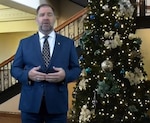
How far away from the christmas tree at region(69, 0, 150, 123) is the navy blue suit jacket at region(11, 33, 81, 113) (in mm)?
1908

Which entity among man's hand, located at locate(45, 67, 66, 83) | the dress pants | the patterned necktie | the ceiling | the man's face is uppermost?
the ceiling

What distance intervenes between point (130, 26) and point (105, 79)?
823 millimetres

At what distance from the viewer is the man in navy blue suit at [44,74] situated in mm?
1759

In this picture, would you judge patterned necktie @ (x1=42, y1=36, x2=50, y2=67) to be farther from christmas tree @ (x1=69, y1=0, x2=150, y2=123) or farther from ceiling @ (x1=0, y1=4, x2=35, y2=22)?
ceiling @ (x1=0, y1=4, x2=35, y2=22)

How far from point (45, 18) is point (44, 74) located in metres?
0.34

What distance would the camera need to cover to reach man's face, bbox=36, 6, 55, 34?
1783 millimetres

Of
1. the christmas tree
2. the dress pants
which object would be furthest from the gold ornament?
the dress pants

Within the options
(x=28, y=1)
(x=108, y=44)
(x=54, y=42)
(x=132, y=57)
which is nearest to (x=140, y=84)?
(x=132, y=57)

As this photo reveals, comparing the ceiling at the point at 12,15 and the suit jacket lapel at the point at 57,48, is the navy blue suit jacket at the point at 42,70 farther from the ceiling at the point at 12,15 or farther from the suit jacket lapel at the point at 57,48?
the ceiling at the point at 12,15

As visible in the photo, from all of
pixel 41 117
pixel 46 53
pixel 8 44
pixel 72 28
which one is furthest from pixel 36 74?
pixel 8 44

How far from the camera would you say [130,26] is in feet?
13.0

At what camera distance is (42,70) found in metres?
1.77

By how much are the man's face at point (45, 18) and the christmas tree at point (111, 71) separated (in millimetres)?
2026

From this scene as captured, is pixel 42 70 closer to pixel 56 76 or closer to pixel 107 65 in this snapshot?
pixel 56 76
